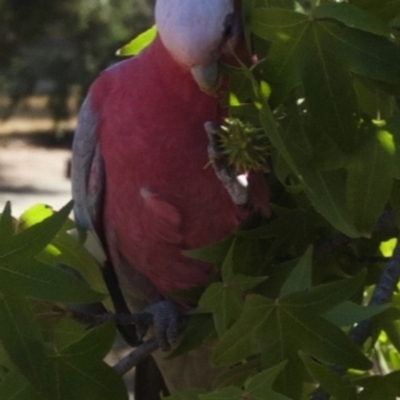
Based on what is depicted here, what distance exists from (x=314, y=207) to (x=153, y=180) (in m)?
0.40

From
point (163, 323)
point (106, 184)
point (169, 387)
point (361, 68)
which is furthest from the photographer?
point (169, 387)

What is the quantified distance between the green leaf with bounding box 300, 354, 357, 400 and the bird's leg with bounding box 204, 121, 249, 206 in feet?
0.62

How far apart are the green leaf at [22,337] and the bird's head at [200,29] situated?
236 mm

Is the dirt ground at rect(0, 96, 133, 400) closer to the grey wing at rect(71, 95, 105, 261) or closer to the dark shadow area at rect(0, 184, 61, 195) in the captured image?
the dark shadow area at rect(0, 184, 61, 195)

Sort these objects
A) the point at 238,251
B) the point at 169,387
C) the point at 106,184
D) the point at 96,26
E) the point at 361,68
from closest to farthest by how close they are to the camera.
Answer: the point at 361,68
the point at 238,251
the point at 106,184
the point at 169,387
the point at 96,26

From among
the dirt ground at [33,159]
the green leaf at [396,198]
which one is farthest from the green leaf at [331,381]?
the dirt ground at [33,159]

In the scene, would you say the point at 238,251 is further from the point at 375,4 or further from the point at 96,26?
the point at 96,26

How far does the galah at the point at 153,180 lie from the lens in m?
0.92

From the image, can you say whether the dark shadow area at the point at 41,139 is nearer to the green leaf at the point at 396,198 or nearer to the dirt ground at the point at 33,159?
the dirt ground at the point at 33,159

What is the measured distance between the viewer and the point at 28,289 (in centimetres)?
57

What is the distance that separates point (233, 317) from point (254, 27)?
201 millimetres

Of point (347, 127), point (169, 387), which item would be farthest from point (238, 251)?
point (169, 387)

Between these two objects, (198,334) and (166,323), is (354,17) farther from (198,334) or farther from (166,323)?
(166,323)

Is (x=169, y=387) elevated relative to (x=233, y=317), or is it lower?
lower
